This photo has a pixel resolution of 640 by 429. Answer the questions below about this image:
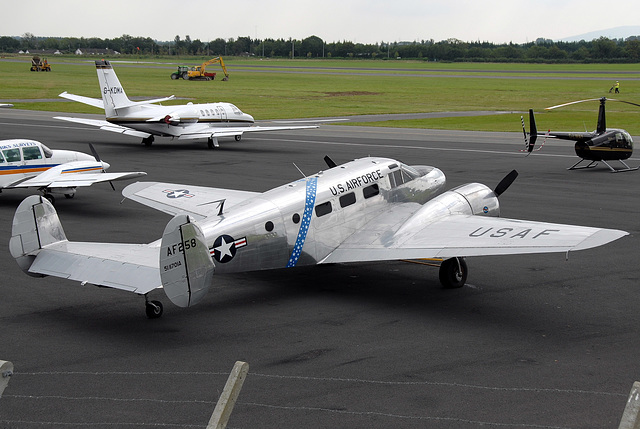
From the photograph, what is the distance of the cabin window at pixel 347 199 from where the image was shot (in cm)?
1716

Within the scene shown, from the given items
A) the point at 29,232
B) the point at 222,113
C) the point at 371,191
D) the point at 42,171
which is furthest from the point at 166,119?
the point at 29,232

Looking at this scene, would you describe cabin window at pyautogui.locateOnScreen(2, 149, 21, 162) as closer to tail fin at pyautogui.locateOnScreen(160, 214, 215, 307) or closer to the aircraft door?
tail fin at pyautogui.locateOnScreen(160, 214, 215, 307)

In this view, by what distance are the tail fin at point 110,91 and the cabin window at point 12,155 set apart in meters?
18.2

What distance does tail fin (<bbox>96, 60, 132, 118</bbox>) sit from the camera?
43312 mm

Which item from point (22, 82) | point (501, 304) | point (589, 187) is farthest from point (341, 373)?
point (22, 82)

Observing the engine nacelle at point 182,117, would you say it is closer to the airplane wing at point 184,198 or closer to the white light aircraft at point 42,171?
the white light aircraft at point 42,171

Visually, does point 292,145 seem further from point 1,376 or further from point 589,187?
point 1,376

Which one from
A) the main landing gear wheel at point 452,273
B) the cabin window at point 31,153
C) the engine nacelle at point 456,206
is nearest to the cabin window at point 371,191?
the engine nacelle at point 456,206

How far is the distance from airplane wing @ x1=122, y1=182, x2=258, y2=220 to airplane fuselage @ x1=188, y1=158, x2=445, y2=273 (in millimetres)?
3489

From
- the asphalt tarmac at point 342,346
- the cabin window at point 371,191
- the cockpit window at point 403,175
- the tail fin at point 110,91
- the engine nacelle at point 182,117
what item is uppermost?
the tail fin at point 110,91

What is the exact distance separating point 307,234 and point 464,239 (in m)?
3.43

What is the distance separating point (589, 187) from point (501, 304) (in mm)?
17996

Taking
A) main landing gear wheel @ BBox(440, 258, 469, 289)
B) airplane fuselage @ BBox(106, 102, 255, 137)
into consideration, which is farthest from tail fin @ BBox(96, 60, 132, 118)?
main landing gear wheel @ BBox(440, 258, 469, 289)

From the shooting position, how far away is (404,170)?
19.1 meters
